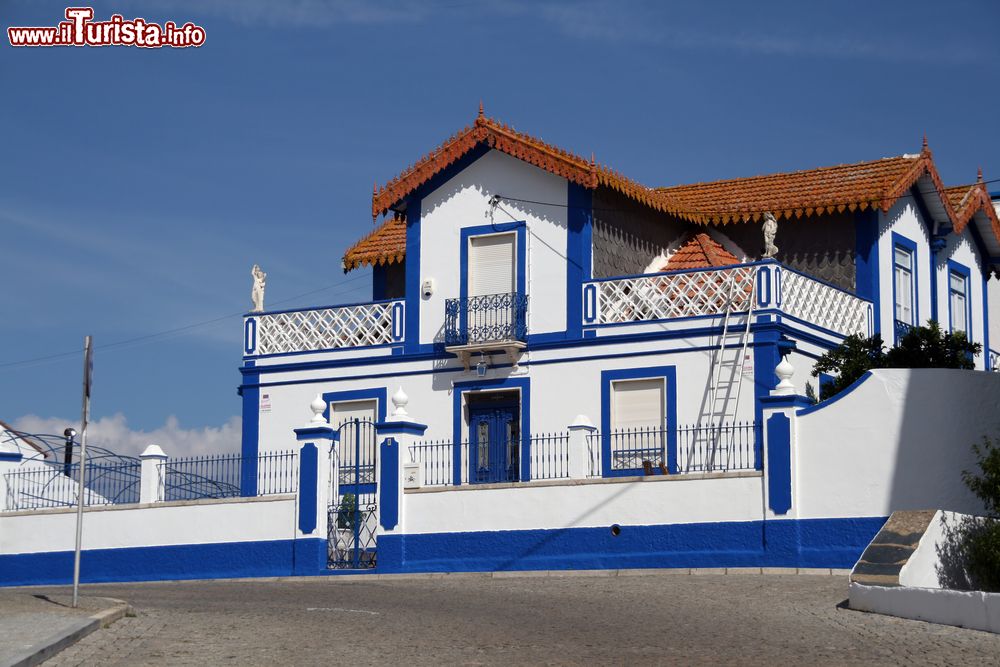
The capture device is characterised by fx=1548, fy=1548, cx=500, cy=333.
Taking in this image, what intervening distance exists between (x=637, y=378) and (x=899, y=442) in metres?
7.29

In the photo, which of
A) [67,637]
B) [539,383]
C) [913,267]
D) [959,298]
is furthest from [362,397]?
[67,637]

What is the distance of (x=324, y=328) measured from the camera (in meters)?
30.9

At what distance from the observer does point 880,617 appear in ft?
52.3

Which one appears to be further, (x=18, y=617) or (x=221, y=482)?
(x=221, y=482)

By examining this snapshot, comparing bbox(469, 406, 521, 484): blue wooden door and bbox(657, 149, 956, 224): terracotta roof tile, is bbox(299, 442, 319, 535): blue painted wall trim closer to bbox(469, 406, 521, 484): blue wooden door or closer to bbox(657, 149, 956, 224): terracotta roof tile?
bbox(469, 406, 521, 484): blue wooden door

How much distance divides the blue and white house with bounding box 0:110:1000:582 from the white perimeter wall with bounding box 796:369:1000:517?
0.03m

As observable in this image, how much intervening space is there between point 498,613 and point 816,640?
376 cm

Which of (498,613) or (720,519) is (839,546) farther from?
(498,613)

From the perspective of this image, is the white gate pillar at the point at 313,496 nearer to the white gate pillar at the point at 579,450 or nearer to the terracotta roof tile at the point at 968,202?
the white gate pillar at the point at 579,450

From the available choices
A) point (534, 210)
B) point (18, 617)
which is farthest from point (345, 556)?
point (18, 617)

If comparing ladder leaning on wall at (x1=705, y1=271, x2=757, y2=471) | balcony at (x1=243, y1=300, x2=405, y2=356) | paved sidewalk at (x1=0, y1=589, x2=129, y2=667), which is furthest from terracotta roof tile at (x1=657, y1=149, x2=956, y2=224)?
paved sidewalk at (x1=0, y1=589, x2=129, y2=667)

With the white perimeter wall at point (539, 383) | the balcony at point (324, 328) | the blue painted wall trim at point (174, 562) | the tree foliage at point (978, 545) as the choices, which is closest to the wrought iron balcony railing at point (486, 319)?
the white perimeter wall at point (539, 383)

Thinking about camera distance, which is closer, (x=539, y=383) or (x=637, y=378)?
(x=637, y=378)

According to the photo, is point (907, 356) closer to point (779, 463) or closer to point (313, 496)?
point (779, 463)
